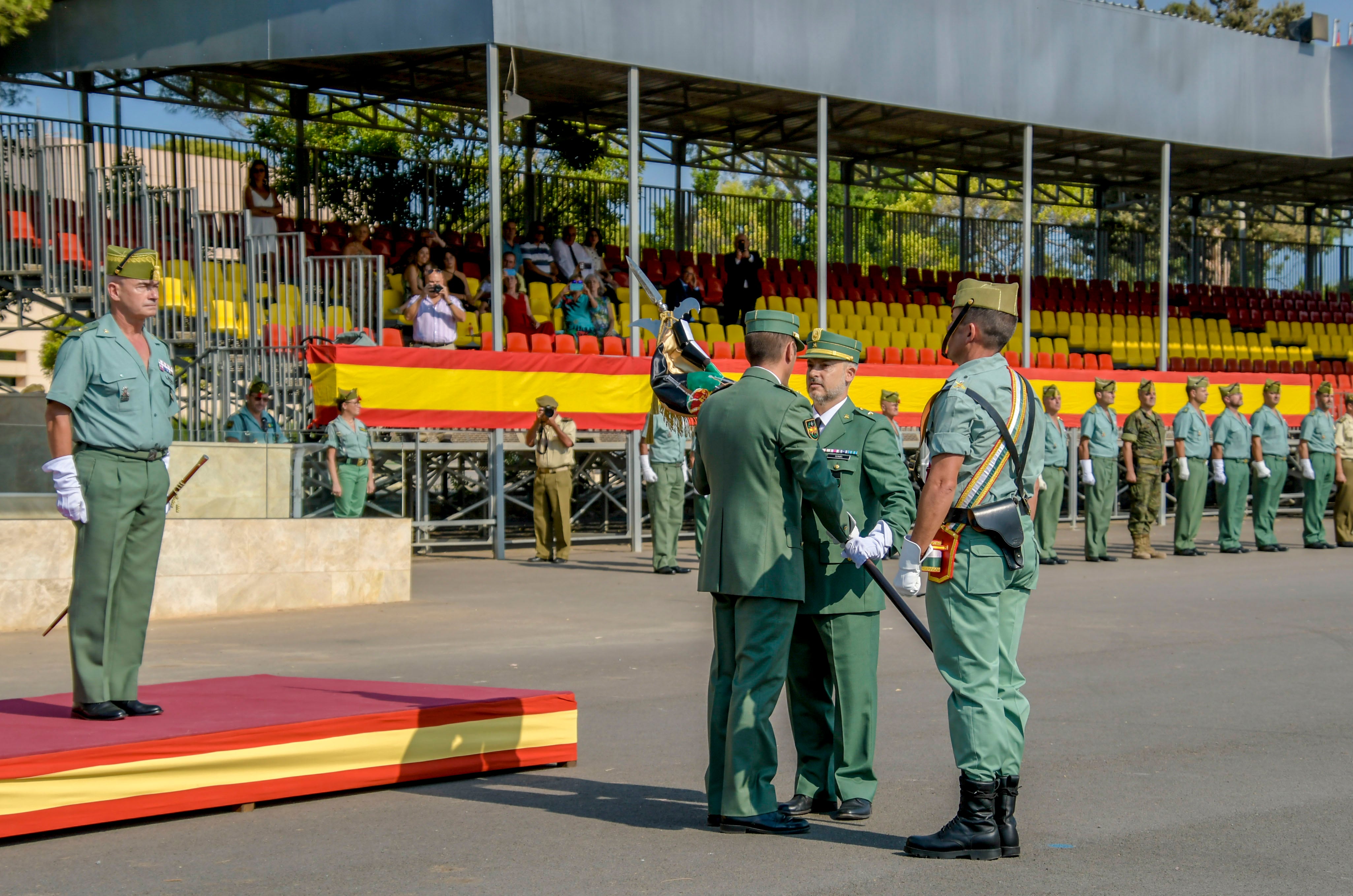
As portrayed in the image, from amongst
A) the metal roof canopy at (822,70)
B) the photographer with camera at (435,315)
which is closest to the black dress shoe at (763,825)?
the photographer with camera at (435,315)

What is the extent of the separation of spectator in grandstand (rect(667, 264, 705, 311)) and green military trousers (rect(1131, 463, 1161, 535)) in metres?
6.33

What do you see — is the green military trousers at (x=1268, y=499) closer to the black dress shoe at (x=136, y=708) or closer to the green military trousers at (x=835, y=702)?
the green military trousers at (x=835, y=702)

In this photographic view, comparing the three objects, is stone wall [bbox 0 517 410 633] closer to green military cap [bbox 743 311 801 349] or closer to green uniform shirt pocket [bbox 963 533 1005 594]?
green military cap [bbox 743 311 801 349]

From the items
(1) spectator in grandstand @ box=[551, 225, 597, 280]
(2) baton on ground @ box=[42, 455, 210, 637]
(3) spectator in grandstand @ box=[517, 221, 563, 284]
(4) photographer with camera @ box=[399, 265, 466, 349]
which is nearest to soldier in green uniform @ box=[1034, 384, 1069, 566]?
(4) photographer with camera @ box=[399, 265, 466, 349]

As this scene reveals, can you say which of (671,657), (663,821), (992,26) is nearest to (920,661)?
(671,657)

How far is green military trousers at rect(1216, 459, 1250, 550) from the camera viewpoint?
741 inches

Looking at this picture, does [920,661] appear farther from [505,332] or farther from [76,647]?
[505,332]

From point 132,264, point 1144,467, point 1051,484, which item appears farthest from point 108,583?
point 1144,467

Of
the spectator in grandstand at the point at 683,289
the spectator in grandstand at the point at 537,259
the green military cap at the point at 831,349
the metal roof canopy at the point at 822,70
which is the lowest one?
the green military cap at the point at 831,349

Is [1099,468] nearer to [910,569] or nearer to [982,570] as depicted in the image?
[982,570]

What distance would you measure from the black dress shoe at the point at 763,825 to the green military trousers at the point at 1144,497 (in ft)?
44.2

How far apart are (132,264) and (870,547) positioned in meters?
3.55

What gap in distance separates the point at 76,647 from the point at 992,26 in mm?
18522

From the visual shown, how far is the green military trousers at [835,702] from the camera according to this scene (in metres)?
5.58
